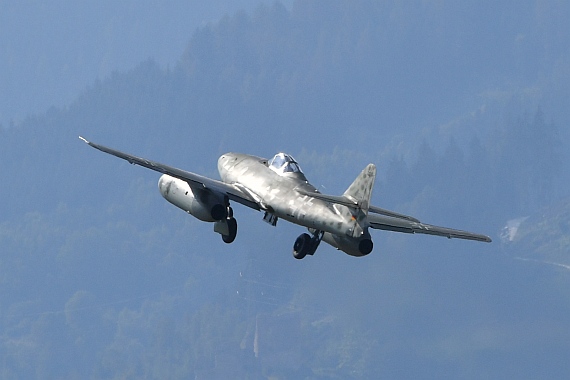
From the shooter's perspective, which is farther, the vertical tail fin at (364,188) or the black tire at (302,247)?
the black tire at (302,247)

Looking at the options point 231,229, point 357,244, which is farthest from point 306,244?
point 357,244

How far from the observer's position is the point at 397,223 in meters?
81.3

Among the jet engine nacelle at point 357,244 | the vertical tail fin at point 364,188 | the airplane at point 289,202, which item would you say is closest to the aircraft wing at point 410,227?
the airplane at point 289,202

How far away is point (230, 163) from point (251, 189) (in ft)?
15.6

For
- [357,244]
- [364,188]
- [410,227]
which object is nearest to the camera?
[364,188]

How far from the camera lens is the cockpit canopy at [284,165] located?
83750mm

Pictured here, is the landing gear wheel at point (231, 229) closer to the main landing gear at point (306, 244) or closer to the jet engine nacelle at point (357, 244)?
the main landing gear at point (306, 244)

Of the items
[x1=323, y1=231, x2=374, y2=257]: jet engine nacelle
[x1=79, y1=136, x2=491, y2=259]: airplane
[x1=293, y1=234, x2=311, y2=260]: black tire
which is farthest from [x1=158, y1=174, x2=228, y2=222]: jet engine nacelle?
[x1=323, y1=231, x2=374, y2=257]: jet engine nacelle

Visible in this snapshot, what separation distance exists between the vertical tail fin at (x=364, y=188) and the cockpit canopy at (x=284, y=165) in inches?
302

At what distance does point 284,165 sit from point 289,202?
4.42 meters

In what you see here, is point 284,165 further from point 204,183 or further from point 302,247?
point 302,247

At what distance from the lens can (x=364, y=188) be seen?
7606 cm

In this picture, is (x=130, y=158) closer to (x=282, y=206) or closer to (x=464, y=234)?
(x=282, y=206)

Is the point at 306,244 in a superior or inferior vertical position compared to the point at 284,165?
inferior
